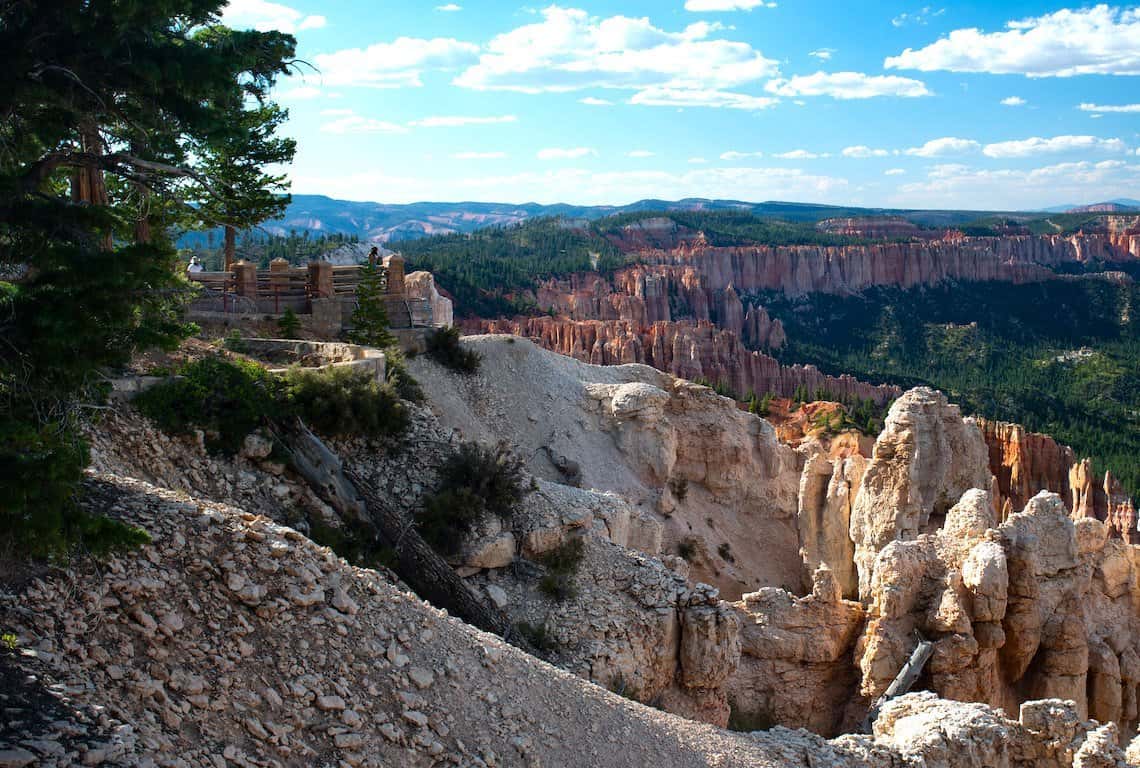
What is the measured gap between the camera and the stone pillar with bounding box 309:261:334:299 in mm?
24000

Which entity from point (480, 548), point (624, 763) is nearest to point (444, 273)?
point (480, 548)

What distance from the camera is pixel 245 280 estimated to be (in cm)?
2323

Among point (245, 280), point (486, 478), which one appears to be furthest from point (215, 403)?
point (245, 280)

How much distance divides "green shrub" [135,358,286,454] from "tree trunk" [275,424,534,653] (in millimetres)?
608

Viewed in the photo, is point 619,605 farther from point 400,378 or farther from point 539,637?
point 400,378

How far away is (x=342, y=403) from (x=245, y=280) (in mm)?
9338

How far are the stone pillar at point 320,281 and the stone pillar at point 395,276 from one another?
1663mm

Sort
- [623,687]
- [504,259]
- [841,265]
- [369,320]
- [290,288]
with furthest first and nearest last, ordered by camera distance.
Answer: [841,265]
[504,259]
[290,288]
[369,320]
[623,687]

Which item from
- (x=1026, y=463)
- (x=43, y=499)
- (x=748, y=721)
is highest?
(x=43, y=499)

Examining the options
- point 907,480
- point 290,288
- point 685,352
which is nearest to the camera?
point 290,288

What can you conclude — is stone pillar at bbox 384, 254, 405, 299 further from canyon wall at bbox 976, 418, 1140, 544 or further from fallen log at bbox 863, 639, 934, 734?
canyon wall at bbox 976, 418, 1140, 544

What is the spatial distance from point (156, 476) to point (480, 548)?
14.9 ft

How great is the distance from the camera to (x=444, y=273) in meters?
77.1

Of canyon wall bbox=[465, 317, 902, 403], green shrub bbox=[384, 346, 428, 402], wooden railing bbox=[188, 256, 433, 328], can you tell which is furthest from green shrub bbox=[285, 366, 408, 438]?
canyon wall bbox=[465, 317, 902, 403]
